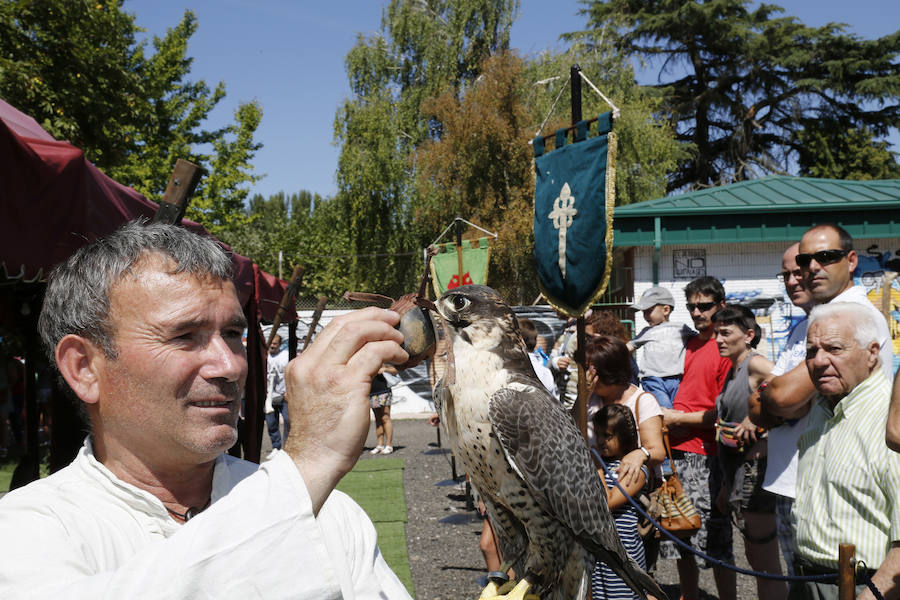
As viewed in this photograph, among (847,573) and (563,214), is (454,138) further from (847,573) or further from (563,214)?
(847,573)

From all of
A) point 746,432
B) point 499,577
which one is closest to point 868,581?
point 499,577

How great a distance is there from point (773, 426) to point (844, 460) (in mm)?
896

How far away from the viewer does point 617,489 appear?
11.9 feet

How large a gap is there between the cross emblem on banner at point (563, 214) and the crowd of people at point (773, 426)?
575 mm

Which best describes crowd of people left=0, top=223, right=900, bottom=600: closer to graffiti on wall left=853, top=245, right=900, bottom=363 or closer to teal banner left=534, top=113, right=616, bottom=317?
teal banner left=534, top=113, right=616, bottom=317

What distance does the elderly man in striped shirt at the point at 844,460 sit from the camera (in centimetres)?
255

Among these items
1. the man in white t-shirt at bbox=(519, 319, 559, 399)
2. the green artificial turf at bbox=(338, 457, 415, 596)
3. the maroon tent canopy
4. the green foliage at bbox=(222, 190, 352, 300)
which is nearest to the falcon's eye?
the maroon tent canopy

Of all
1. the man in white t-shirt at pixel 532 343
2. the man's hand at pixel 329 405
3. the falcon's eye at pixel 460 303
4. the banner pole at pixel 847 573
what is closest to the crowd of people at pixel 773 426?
the man in white t-shirt at pixel 532 343

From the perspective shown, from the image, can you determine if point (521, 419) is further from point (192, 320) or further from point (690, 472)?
point (690, 472)

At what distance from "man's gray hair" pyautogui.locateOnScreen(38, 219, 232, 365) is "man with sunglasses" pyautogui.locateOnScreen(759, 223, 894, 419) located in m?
2.89

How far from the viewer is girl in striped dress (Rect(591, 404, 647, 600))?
140 inches

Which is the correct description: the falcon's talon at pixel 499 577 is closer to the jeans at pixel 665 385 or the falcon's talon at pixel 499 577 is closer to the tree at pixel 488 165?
the jeans at pixel 665 385

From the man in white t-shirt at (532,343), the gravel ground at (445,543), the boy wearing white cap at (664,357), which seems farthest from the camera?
the boy wearing white cap at (664,357)

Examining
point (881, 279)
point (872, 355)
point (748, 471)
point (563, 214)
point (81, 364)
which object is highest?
point (563, 214)
